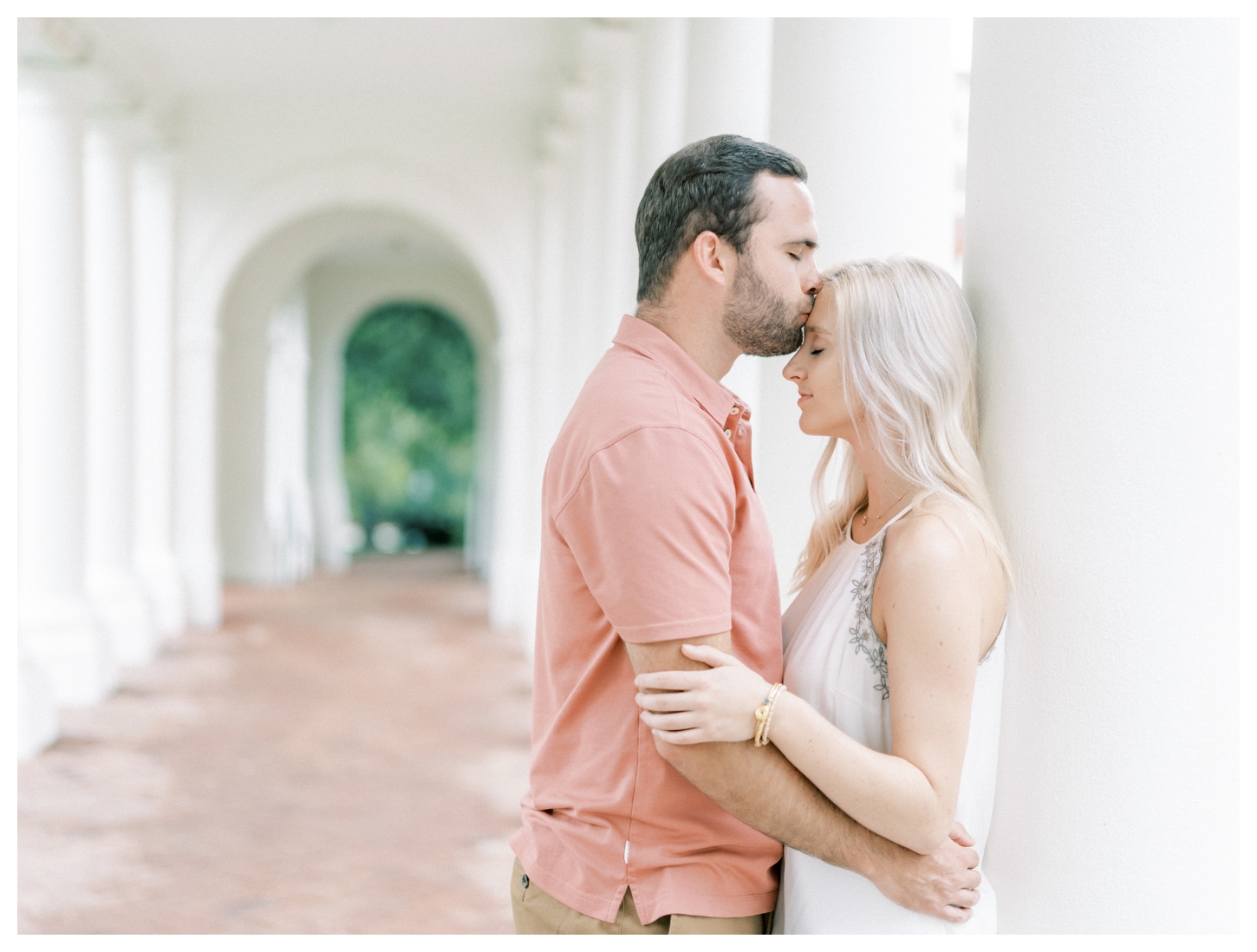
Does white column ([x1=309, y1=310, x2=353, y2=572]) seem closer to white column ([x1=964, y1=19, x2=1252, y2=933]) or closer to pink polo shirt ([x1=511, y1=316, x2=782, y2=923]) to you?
pink polo shirt ([x1=511, y1=316, x2=782, y2=923])

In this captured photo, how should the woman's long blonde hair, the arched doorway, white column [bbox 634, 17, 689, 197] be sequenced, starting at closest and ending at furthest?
the woman's long blonde hair → white column [bbox 634, 17, 689, 197] → the arched doorway

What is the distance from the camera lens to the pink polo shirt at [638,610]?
71.5 inches

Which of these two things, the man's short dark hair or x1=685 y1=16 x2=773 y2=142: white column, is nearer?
the man's short dark hair

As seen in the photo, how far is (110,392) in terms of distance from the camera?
35.7 feet

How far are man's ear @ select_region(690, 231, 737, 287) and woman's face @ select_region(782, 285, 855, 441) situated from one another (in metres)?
0.20

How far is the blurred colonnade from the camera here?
1774 mm

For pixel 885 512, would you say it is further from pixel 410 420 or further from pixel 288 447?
pixel 410 420

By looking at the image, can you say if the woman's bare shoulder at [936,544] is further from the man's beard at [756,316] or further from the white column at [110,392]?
the white column at [110,392]

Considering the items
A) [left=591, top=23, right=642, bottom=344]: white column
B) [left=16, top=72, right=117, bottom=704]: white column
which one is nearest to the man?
[left=591, top=23, right=642, bottom=344]: white column

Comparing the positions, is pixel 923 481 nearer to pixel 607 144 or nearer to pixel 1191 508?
pixel 1191 508

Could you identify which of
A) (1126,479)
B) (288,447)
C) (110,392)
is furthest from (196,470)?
(1126,479)

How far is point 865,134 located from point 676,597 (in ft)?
6.63

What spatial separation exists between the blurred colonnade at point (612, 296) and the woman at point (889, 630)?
83 mm

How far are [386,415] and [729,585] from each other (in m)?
28.4
